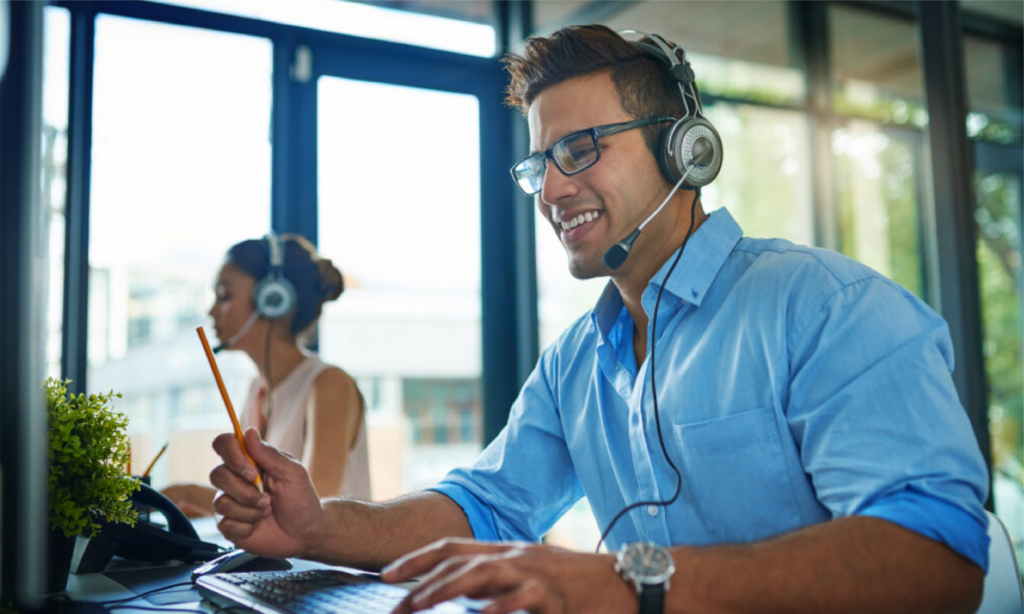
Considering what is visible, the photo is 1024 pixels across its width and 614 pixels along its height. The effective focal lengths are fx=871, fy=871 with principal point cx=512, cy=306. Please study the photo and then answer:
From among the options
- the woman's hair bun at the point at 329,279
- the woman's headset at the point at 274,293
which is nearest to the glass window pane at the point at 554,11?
the woman's hair bun at the point at 329,279

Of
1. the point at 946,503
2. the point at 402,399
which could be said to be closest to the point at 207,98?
the point at 402,399

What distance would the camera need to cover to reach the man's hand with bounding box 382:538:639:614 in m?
0.76

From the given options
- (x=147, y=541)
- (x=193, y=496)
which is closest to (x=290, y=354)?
(x=193, y=496)

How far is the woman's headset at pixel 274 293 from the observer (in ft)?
8.09

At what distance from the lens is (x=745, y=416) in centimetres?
110

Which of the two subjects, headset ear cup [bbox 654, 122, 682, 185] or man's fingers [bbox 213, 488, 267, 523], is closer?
man's fingers [bbox 213, 488, 267, 523]

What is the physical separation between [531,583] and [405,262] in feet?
8.48

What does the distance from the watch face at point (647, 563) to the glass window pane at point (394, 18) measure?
2.68m

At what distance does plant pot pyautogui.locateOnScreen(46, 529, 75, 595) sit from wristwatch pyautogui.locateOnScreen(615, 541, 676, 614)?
0.69 metres

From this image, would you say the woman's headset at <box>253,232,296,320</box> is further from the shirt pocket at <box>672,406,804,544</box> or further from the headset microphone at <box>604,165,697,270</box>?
the shirt pocket at <box>672,406,804,544</box>

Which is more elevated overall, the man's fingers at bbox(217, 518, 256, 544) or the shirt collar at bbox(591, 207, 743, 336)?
the shirt collar at bbox(591, 207, 743, 336)

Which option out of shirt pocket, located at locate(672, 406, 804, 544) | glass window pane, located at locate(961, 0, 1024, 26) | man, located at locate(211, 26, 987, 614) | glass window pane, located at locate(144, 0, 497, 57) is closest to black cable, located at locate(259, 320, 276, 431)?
glass window pane, located at locate(144, 0, 497, 57)

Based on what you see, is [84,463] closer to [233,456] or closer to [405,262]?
[233,456]

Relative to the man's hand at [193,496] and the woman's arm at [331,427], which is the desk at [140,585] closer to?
the man's hand at [193,496]
